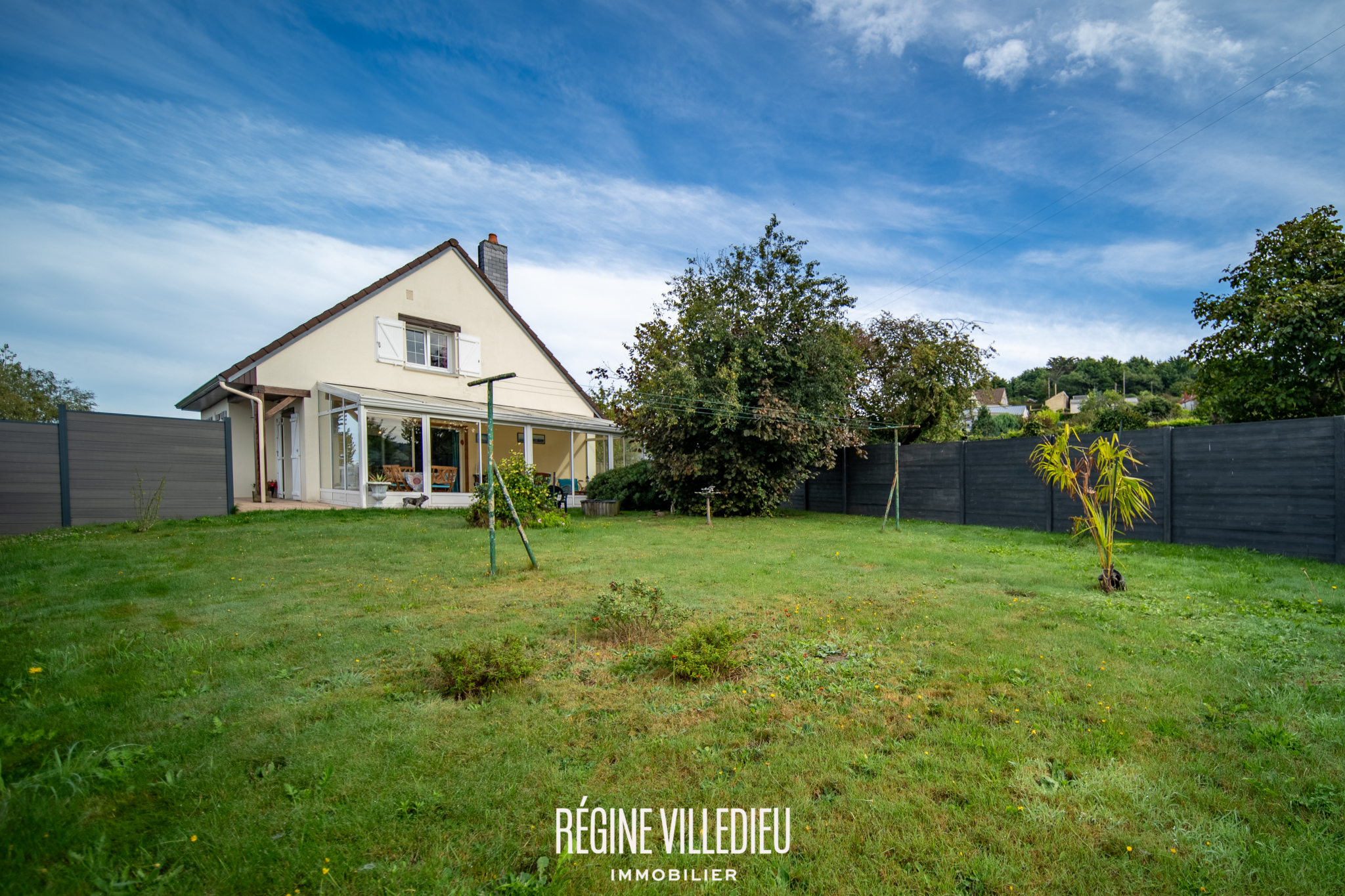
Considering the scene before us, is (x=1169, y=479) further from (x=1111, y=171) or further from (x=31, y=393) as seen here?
(x=31, y=393)

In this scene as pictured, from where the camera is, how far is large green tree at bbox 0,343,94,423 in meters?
23.4

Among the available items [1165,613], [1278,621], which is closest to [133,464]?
[1165,613]

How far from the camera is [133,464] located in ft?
36.8

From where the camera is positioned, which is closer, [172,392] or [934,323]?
[172,392]

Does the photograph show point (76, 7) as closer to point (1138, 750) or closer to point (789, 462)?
point (1138, 750)

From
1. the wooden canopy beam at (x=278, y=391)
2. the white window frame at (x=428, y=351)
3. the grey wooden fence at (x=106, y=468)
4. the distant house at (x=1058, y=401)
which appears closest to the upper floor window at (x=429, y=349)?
the white window frame at (x=428, y=351)

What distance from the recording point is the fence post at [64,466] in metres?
10.5

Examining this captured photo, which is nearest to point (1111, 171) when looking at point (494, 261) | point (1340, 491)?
point (1340, 491)

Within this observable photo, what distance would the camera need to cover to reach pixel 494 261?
768 inches

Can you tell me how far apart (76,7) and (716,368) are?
Answer: 37.1ft

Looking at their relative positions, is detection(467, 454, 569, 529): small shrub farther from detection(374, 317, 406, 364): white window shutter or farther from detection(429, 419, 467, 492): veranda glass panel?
detection(374, 317, 406, 364): white window shutter

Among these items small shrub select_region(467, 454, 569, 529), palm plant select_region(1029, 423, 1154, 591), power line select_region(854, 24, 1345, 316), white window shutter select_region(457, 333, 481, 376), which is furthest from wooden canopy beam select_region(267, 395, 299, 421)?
palm plant select_region(1029, 423, 1154, 591)

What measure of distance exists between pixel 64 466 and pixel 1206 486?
771 inches

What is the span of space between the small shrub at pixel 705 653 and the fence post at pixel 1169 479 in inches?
373
